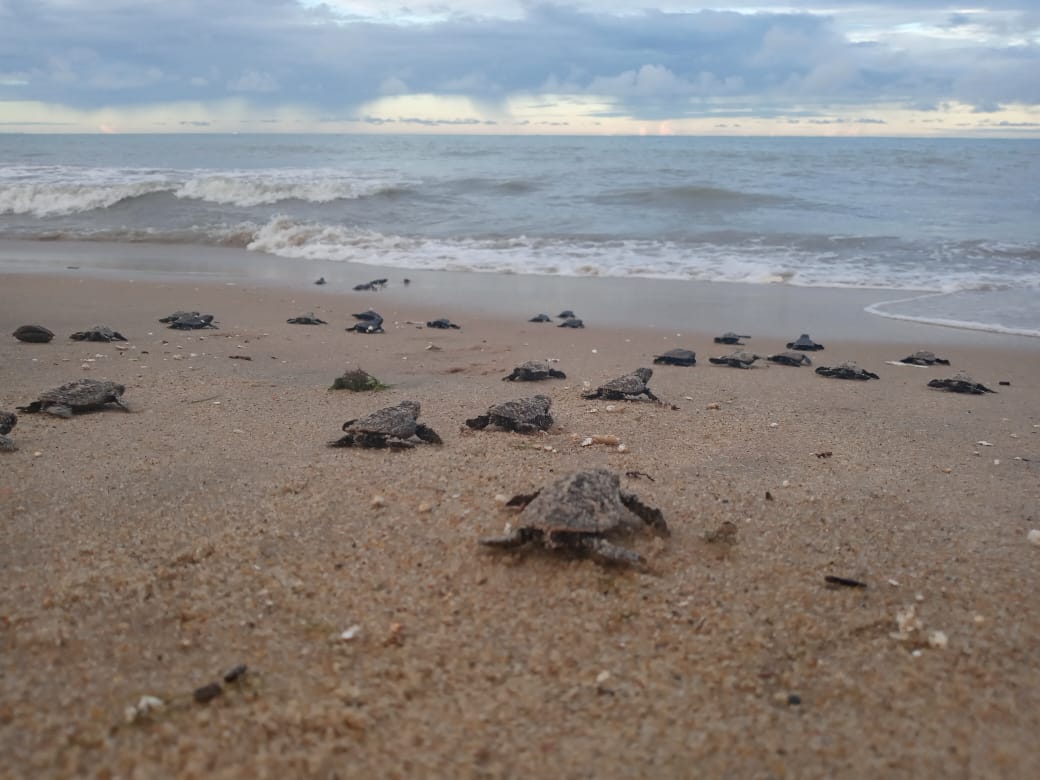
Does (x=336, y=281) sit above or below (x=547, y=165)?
below

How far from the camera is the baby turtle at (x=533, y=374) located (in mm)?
7152

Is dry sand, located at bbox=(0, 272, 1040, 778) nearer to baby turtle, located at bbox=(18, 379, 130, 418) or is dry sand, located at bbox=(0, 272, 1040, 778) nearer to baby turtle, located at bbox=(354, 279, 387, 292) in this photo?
baby turtle, located at bbox=(18, 379, 130, 418)

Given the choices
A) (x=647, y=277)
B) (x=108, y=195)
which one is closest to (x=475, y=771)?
(x=647, y=277)

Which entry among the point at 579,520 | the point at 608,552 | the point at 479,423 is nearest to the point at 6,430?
the point at 479,423

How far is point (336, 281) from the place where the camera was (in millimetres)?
13367

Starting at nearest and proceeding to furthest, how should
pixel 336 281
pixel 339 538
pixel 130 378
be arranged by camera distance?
1. pixel 339 538
2. pixel 130 378
3. pixel 336 281

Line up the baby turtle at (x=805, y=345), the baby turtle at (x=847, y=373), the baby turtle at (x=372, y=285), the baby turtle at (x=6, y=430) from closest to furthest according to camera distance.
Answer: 1. the baby turtle at (x=6, y=430)
2. the baby turtle at (x=847, y=373)
3. the baby turtle at (x=805, y=345)
4. the baby turtle at (x=372, y=285)

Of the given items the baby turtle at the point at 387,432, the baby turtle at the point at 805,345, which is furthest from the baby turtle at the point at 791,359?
the baby turtle at the point at 387,432

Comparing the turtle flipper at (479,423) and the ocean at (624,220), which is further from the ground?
the ocean at (624,220)

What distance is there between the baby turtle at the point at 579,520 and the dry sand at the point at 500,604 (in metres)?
0.08

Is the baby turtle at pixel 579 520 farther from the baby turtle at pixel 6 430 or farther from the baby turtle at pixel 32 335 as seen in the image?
the baby turtle at pixel 32 335

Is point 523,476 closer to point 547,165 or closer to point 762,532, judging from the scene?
point 762,532

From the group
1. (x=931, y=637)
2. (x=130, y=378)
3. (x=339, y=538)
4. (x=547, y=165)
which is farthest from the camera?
(x=547, y=165)

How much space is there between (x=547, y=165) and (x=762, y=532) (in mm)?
35430
